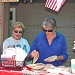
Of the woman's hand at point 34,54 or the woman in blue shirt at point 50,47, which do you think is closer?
the woman's hand at point 34,54

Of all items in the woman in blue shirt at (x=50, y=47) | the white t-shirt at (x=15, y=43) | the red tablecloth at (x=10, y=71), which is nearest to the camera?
the red tablecloth at (x=10, y=71)

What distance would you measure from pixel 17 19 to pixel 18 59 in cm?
449

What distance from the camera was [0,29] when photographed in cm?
662

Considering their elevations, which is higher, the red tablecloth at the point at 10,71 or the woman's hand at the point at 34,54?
the woman's hand at the point at 34,54

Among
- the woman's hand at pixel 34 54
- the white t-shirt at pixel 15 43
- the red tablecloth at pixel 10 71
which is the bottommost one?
the red tablecloth at pixel 10 71

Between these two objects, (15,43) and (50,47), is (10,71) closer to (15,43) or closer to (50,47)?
(50,47)

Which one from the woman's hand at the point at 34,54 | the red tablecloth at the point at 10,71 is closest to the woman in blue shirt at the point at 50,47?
the woman's hand at the point at 34,54

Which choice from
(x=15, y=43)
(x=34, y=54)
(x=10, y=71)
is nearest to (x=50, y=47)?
(x=34, y=54)

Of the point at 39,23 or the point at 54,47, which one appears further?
the point at 39,23

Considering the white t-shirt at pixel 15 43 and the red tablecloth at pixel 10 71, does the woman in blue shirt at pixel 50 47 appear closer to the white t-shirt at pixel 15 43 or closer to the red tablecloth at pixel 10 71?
the white t-shirt at pixel 15 43

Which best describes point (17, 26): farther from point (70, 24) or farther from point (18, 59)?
point (70, 24)

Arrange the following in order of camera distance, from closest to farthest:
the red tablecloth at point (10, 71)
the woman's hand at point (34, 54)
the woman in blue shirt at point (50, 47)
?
the red tablecloth at point (10, 71) < the woman's hand at point (34, 54) < the woman in blue shirt at point (50, 47)

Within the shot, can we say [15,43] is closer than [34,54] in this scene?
No

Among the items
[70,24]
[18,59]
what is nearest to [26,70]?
[18,59]
